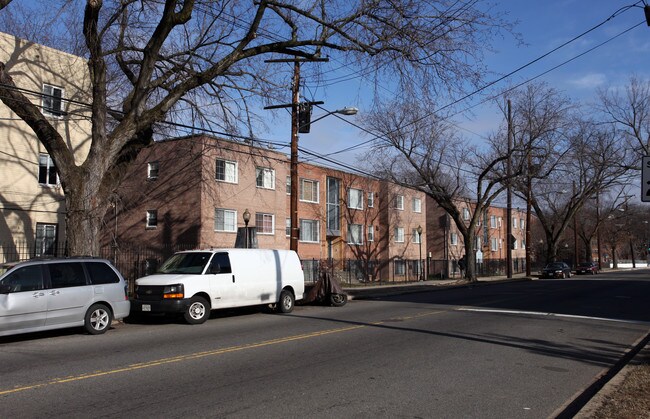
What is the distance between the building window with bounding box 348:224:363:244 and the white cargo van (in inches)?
980

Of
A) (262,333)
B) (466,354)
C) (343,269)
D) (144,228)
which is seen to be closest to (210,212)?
(144,228)

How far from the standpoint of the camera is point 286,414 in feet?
19.4

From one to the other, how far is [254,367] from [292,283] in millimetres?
8408

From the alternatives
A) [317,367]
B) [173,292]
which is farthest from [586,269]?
[317,367]

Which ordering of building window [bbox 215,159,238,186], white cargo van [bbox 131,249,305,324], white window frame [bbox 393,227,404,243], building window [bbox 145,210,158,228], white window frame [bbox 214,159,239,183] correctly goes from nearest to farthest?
white cargo van [bbox 131,249,305,324], white window frame [bbox 214,159,239,183], building window [bbox 215,159,238,186], building window [bbox 145,210,158,228], white window frame [bbox 393,227,404,243]

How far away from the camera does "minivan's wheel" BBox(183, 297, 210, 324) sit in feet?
44.1

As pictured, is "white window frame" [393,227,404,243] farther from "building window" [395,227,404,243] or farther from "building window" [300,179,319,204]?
"building window" [300,179,319,204]

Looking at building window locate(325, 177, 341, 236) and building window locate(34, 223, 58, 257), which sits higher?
building window locate(325, 177, 341, 236)

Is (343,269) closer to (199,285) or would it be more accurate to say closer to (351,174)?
(351,174)

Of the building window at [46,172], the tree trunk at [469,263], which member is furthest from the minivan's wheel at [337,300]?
the tree trunk at [469,263]

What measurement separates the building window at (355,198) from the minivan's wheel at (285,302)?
25545mm

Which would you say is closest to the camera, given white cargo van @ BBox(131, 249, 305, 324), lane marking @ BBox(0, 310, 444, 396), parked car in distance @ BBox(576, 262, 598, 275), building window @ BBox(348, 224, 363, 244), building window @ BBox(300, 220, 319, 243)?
lane marking @ BBox(0, 310, 444, 396)

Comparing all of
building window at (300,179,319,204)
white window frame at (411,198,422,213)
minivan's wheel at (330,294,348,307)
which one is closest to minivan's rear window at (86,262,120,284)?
minivan's wheel at (330,294,348,307)

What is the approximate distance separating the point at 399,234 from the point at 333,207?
9.28m
